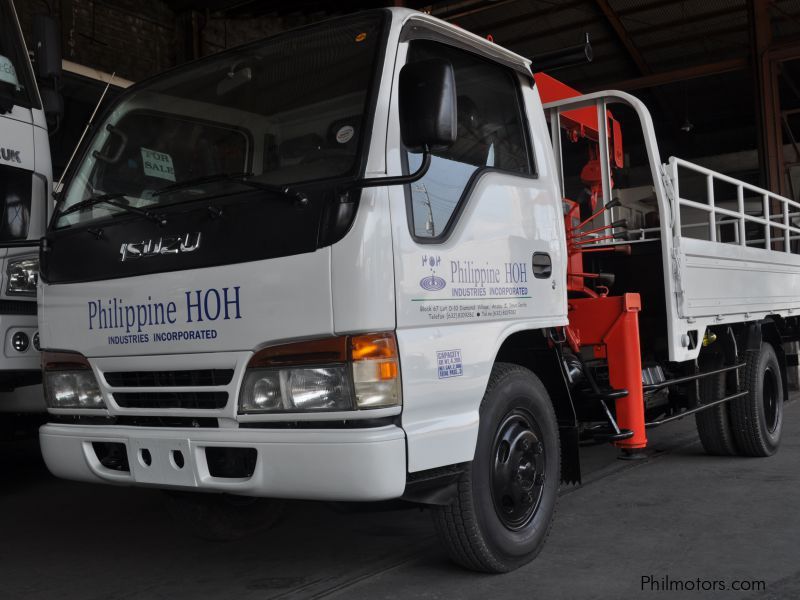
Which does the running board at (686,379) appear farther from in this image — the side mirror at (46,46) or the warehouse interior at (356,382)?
the side mirror at (46,46)

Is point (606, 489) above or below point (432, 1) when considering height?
below

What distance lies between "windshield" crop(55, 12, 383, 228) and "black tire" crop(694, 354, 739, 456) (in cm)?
343

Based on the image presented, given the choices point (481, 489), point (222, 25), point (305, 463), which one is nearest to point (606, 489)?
point (481, 489)

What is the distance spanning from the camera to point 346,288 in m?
2.81

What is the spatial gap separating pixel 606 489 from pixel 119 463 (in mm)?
2895

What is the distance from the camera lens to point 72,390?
11.4 ft

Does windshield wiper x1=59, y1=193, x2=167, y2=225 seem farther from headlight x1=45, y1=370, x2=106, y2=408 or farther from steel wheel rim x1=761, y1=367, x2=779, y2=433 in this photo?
steel wheel rim x1=761, y1=367, x2=779, y2=433

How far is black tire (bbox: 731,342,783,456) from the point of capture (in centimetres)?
571

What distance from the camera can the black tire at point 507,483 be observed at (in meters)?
3.25

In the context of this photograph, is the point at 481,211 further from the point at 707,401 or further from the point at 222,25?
the point at 222,25

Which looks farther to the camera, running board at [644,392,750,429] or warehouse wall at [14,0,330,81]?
warehouse wall at [14,0,330,81]

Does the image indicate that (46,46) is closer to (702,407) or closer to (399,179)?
(399,179)

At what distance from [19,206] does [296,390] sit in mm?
2860

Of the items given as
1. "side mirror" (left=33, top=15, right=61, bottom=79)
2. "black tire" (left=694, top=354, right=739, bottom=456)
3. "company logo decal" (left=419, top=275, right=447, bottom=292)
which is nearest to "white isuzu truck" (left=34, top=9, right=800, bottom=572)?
"company logo decal" (left=419, top=275, right=447, bottom=292)
